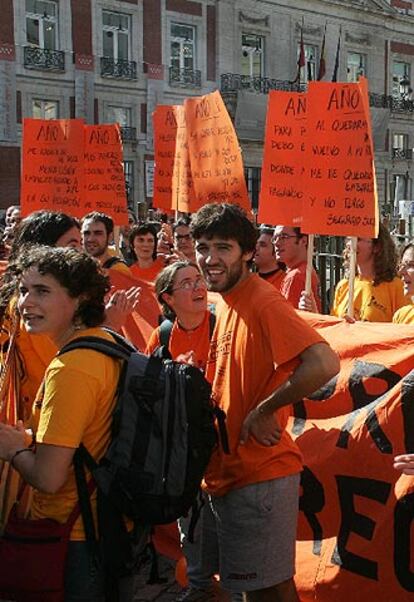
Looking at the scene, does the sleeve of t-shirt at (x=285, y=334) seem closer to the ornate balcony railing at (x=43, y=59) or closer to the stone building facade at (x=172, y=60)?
the stone building facade at (x=172, y=60)

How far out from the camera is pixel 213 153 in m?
5.51

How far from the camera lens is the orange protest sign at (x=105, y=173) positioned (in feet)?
21.7

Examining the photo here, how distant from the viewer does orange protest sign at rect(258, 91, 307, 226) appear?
4.80 metres

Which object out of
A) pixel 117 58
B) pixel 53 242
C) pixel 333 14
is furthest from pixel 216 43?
pixel 53 242

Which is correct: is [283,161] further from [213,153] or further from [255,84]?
[255,84]

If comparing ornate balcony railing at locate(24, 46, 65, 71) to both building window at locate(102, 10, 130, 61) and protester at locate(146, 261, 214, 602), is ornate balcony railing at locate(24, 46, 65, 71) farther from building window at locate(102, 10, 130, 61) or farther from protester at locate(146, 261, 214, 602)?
protester at locate(146, 261, 214, 602)

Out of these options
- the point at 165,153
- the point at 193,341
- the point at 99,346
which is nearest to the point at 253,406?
the point at 99,346

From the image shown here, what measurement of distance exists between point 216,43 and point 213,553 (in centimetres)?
2941

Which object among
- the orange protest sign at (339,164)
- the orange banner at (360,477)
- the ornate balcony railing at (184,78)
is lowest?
the orange banner at (360,477)

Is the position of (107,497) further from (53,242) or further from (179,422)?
(53,242)

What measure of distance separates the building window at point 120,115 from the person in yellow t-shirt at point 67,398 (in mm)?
26300

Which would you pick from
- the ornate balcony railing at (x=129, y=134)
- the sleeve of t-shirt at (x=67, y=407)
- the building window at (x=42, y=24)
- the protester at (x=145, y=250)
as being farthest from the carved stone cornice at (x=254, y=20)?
the sleeve of t-shirt at (x=67, y=407)

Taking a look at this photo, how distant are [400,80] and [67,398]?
38421 millimetres

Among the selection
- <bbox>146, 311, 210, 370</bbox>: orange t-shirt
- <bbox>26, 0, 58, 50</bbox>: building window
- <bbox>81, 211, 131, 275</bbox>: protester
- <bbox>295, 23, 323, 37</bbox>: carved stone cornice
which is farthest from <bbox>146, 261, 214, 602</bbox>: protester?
<bbox>295, 23, 323, 37</bbox>: carved stone cornice
